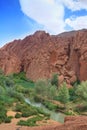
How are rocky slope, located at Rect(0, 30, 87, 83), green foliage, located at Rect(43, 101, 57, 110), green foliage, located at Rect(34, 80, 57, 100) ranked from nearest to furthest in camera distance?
Answer: green foliage, located at Rect(43, 101, 57, 110), green foliage, located at Rect(34, 80, 57, 100), rocky slope, located at Rect(0, 30, 87, 83)

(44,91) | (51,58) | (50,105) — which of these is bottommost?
(50,105)

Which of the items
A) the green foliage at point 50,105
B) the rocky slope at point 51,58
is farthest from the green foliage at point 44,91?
the rocky slope at point 51,58

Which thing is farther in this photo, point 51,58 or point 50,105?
point 51,58

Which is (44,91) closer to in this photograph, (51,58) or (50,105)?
(50,105)

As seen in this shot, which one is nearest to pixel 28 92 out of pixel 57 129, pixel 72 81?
pixel 72 81

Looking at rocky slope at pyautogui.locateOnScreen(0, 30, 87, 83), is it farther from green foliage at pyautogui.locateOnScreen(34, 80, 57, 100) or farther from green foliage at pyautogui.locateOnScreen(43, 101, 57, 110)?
green foliage at pyautogui.locateOnScreen(43, 101, 57, 110)

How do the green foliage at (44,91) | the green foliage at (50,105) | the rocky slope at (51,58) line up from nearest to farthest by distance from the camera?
the green foliage at (50,105), the green foliage at (44,91), the rocky slope at (51,58)

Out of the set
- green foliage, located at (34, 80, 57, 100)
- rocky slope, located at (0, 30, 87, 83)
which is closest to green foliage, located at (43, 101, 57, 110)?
green foliage, located at (34, 80, 57, 100)

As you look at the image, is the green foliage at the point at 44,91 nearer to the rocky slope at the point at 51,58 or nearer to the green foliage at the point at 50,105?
the green foliage at the point at 50,105

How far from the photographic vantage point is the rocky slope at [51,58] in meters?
102

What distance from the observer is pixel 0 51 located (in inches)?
5098

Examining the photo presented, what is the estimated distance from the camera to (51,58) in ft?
360

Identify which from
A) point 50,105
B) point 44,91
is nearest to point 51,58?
point 44,91

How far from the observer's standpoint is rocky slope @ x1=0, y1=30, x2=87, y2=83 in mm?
102188
